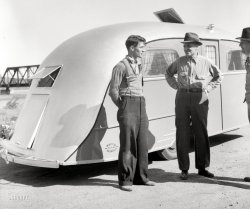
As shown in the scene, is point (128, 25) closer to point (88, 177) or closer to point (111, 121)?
point (111, 121)

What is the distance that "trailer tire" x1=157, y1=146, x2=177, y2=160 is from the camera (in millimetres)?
6429

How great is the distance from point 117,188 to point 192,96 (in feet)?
5.24

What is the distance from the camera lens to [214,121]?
6.95m

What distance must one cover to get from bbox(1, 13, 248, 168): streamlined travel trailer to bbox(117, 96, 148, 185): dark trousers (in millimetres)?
474

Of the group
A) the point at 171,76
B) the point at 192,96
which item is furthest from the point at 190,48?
the point at 192,96

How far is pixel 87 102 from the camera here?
17.4 ft

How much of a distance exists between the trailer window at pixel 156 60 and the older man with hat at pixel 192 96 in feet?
2.31

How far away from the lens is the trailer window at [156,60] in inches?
233

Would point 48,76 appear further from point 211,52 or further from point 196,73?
point 211,52

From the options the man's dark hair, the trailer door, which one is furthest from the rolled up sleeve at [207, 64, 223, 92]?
the trailer door

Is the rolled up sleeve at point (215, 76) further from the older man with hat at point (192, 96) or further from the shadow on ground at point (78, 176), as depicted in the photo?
the shadow on ground at point (78, 176)

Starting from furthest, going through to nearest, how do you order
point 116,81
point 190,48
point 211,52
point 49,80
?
1. point 211,52
2. point 49,80
3. point 190,48
4. point 116,81

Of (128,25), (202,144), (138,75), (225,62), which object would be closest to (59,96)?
(138,75)

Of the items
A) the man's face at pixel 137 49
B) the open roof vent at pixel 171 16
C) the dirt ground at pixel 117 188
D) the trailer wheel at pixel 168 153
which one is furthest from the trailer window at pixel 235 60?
the man's face at pixel 137 49
